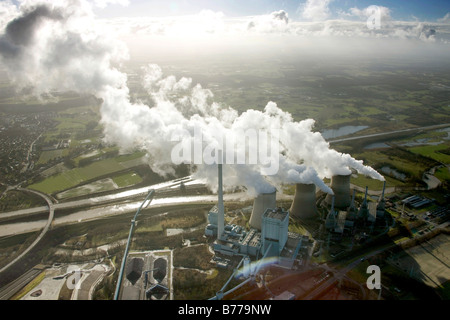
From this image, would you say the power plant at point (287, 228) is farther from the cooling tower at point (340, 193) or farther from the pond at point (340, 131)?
the pond at point (340, 131)

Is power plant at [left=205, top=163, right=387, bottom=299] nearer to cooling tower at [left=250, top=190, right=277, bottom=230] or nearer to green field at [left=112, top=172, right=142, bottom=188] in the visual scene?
cooling tower at [left=250, top=190, right=277, bottom=230]

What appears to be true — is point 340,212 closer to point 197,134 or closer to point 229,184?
point 229,184

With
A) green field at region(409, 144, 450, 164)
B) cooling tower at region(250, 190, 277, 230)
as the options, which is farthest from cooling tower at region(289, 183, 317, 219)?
green field at region(409, 144, 450, 164)

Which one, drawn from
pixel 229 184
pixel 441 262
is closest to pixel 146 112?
pixel 229 184

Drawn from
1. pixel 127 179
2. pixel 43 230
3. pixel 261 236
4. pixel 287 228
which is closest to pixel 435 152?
pixel 287 228

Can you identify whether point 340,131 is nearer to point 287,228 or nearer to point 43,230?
point 287,228
